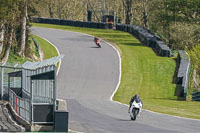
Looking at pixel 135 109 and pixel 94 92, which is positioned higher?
pixel 135 109

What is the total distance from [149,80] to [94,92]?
6.90m

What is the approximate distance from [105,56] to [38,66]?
98.8 feet

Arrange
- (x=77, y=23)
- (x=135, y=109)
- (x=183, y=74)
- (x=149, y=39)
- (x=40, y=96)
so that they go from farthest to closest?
(x=77, y=23) → (x=149, y=39) → (x=183, y=74) → (x=135, y=109) → (x=40, y=96)

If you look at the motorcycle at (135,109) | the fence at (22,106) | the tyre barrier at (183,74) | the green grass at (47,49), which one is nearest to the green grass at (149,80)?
the tyre barrier at (183,74)

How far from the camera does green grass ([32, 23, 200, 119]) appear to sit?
3193 centimetres

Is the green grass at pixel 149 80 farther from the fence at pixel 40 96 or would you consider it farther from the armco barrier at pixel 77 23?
the fence at pixel 40 96

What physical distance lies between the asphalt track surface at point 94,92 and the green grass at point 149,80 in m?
1.03

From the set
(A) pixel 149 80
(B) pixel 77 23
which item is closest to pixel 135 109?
(A) pixel 149 80

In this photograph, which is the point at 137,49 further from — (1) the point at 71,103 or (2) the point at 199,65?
(1) the point at 71,103

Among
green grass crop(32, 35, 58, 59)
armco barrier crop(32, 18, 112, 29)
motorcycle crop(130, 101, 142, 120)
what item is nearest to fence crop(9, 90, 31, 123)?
motorcycle crop(130, 101, 142, 120)

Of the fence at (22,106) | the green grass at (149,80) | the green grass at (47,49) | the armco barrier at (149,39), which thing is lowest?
the green grass at (149,80)

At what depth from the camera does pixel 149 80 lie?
4234 cm

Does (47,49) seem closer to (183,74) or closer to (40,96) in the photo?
(183,74)

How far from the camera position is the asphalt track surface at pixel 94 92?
72.0 feet
